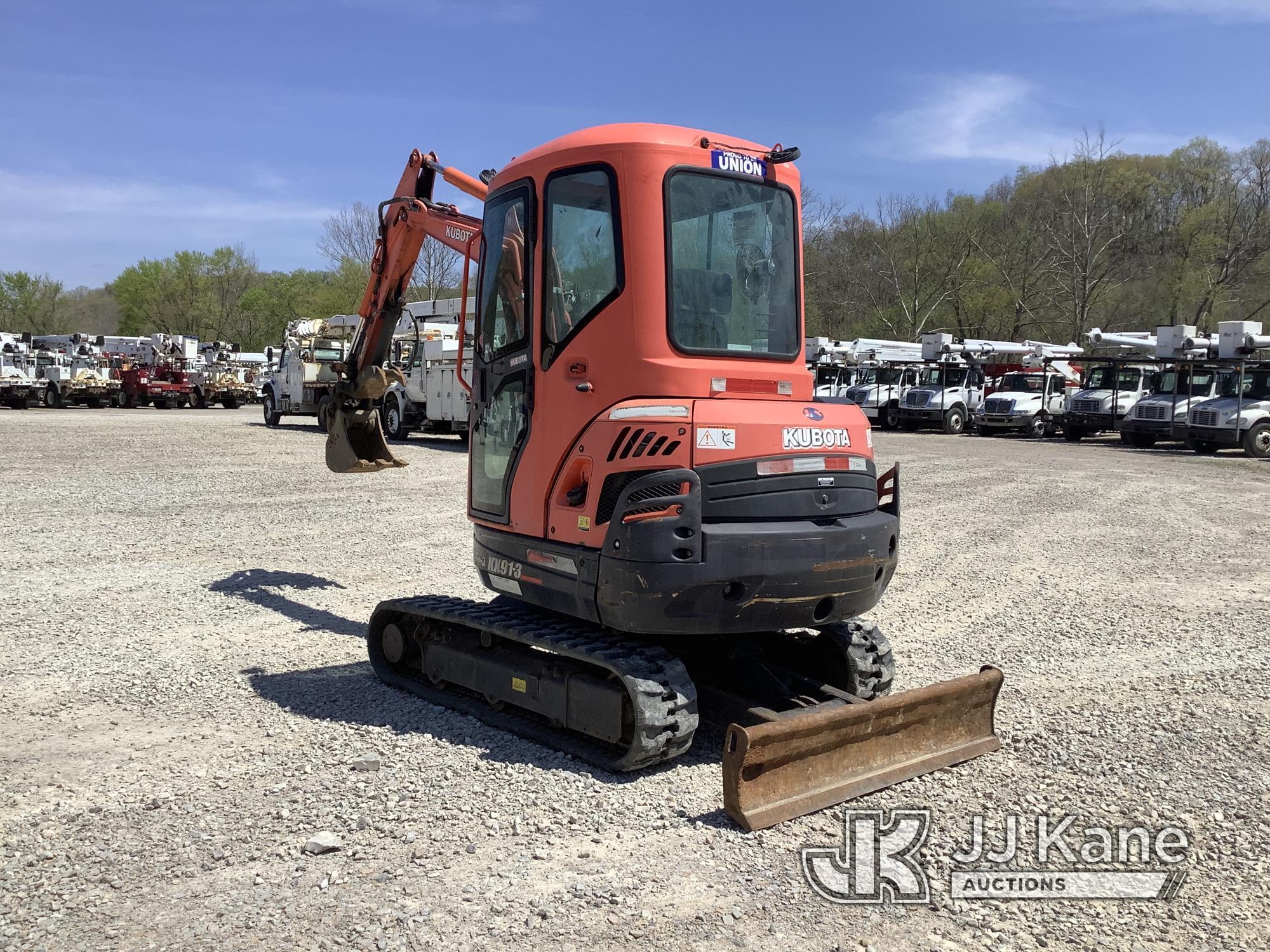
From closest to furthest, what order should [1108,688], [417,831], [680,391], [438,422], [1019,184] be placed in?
[417,831], [680,391], [1108,688], [438,422], [1019,184]

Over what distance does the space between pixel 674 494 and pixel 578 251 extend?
1373 millimetres

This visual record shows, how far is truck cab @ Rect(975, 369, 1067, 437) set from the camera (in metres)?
33.8

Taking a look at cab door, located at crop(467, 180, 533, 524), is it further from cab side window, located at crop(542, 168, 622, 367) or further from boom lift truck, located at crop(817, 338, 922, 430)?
boom lift truck, located at crop(817, 338, 922, 430)

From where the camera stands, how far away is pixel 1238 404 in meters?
26.5

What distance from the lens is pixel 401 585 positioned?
30.7 ft

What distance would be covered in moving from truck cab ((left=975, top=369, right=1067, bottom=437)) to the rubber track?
30499 mm

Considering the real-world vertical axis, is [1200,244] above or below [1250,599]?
above

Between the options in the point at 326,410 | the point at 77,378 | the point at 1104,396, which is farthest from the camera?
the point at 77,378

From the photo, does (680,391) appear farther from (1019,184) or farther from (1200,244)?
(1019,184)

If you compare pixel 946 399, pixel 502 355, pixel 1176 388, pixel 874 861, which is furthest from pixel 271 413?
pixel 874 861

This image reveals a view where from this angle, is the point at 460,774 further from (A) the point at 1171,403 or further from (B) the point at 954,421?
(B) the point at 954,421

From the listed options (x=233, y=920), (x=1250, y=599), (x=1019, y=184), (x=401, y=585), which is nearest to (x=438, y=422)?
(x=401, y=585)

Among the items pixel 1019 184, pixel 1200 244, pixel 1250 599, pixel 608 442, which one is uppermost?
pixel 1019 184

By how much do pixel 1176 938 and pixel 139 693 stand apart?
5.41m
